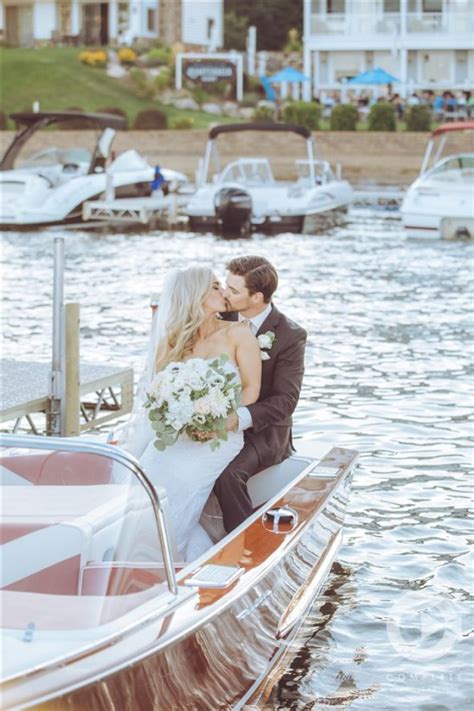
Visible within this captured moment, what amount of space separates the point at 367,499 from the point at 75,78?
46313mm

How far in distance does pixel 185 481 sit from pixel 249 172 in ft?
79.5

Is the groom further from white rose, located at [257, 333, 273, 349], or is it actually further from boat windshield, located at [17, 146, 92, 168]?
boat windshield, located at [17, 146, 92, 168]

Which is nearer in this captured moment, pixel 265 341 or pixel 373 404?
pixel 265 341

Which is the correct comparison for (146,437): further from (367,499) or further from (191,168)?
(191,168)

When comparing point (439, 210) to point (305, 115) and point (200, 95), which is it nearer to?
point (305, 115)

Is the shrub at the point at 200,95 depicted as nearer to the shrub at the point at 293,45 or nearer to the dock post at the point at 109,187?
the shrub at the point at 293,45

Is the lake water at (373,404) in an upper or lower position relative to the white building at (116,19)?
lower

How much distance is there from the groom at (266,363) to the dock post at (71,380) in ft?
8.97

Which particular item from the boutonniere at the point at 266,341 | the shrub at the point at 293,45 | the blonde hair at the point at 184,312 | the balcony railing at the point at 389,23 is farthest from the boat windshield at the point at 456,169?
the shrub at the point at 293,45

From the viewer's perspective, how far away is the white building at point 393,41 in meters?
51.9

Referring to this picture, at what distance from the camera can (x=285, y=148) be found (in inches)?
1639

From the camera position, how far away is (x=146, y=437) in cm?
590

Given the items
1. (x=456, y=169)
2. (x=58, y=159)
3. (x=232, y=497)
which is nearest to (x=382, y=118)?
(x=58, y=159)

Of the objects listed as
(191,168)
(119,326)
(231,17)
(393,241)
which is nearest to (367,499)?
(119,326)
